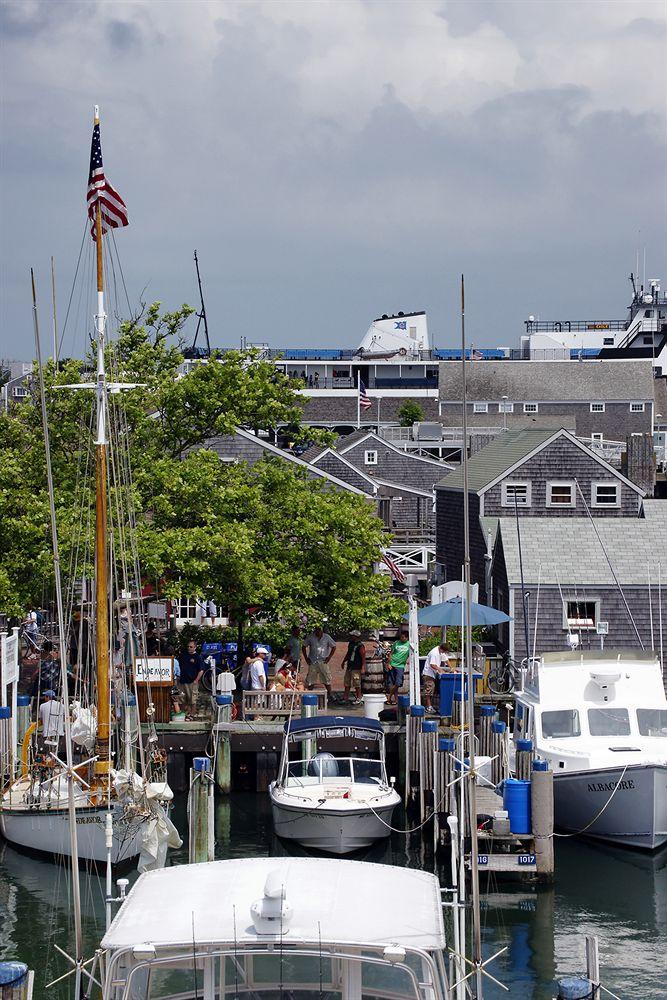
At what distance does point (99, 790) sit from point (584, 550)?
15.6m

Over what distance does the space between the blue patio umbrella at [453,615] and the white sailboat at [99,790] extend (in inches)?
311

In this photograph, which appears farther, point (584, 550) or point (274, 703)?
point (584, 550)

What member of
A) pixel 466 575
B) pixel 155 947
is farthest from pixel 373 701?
pixel 155 947

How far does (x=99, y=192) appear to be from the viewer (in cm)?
2347

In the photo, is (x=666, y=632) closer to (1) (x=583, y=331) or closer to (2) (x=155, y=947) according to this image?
(2) (x=155, y=947)

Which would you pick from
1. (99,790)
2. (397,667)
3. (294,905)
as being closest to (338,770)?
(99,790)

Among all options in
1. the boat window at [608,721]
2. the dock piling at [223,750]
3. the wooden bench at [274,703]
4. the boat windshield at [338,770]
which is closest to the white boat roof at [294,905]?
the boat windshield at [338,770]

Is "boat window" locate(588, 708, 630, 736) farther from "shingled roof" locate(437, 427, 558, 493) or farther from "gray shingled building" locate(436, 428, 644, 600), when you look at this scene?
"shingled roof" locate(437, 427, 558, 493)

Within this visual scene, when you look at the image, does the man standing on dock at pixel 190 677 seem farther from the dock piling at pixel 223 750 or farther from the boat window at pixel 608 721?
the boat window at pixel 608 721

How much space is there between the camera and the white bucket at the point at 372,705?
27234 millimetres

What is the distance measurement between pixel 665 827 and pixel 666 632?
358 inches

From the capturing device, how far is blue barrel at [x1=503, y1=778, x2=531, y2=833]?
71.2ft

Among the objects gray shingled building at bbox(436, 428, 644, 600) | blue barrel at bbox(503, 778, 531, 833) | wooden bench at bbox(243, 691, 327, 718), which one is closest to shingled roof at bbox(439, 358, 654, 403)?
gray shingled building at bbox(436, 428, 644, 600)

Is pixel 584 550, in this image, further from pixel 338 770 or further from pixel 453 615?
pixel 338 770
